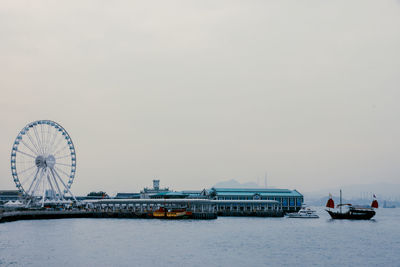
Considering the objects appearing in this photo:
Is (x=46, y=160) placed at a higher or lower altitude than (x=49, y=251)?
higher

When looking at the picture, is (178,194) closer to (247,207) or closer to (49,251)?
(247,207)

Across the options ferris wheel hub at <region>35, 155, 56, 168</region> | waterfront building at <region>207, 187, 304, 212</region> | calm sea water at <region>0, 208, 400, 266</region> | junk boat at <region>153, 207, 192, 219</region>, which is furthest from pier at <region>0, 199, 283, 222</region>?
calm sea water at <region>0, 208, 400, 266</region>

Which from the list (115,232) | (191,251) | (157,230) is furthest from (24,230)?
(191,251)

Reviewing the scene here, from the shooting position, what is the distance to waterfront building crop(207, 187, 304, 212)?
156875 millimetres

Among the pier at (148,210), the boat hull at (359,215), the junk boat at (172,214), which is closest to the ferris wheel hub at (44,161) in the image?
the pier at (148,210)

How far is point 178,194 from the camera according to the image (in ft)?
564

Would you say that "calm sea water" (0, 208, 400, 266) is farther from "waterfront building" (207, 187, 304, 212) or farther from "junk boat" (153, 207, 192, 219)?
"waterfront building" (207, 187, 304, 212)

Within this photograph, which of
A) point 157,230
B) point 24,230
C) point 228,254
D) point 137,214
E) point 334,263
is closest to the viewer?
point 334,263

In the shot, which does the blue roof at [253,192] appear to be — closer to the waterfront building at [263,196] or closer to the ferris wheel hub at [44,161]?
the waterfront building at [263,196]

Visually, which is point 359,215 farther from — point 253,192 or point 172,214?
point 172,214

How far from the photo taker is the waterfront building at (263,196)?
157 metres

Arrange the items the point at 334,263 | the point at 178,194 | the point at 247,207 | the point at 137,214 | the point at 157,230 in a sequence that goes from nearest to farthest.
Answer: the point at 334,263 < the point at 157,230 < the point at 137,214 < the point at 247,207 < the point at 178,194

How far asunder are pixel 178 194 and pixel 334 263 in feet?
404

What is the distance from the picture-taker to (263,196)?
518 ft
